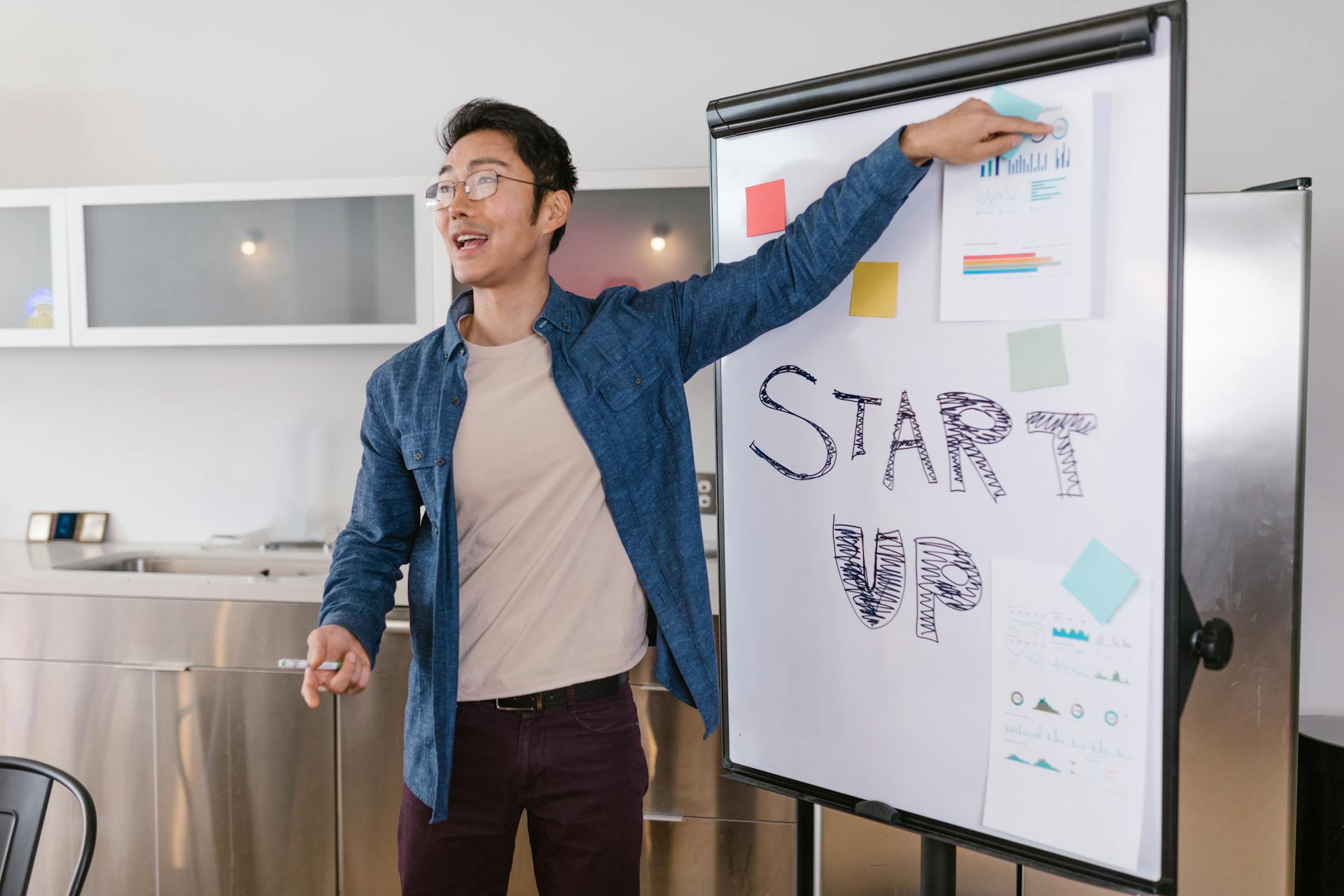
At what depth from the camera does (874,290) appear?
1.11 m

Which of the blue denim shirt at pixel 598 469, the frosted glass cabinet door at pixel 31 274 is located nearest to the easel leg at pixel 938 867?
the blue denim shirt at pixel 598 469

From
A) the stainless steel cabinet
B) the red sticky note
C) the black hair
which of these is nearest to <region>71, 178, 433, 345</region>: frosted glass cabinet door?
the stainless steel cabinet

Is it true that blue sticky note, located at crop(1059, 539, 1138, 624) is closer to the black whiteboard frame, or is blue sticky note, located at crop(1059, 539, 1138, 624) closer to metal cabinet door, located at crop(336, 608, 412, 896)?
the black whiteboard frame

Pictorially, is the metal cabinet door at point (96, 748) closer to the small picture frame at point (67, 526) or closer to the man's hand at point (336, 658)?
the small picture frame at point (67, 526)

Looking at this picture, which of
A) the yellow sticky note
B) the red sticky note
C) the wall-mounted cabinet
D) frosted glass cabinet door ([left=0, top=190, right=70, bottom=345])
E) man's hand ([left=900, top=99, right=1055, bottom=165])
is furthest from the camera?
frosted glass cabinet door ([left=0, top=190, right=70, bottom=345])

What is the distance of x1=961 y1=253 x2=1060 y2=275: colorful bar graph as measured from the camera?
0.97 metres

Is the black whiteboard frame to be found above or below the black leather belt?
above

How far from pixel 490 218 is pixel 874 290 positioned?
0.52 metres

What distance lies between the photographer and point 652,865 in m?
2.01

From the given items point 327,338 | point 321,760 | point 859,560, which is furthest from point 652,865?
point 327,338

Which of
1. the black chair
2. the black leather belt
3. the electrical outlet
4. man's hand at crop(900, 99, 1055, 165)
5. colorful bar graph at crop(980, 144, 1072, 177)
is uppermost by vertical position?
Result: man's hand at crop(900, 99, 1055, 165)

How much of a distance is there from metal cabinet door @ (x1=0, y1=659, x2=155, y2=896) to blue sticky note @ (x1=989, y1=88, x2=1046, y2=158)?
2108mm

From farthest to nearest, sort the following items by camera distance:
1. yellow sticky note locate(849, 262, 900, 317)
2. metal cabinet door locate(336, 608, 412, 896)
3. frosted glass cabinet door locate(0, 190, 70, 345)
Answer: frosted glass cabinet door locate(0, 190, 70, 345) < metal cabinet door locate(336, 608, 412, 896) < yellow sticky note locate(849, 262, 900, 317)

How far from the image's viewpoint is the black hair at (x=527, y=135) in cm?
128
